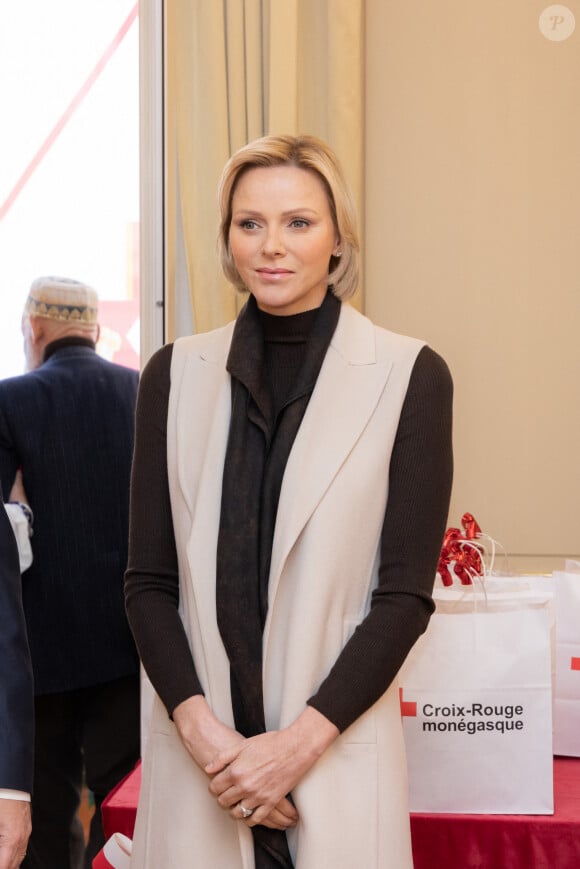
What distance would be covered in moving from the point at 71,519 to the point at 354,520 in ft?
4.76

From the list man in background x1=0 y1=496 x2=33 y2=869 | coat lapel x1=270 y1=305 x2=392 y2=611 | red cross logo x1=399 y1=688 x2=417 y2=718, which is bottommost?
red cross logo x1=399 y1=688 x2=417 y2=718

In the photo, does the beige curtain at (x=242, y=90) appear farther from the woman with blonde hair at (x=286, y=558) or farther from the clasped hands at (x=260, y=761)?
the clasped hands at (x=260, y=761)

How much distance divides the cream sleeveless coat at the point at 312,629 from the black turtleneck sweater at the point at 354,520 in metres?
0.03

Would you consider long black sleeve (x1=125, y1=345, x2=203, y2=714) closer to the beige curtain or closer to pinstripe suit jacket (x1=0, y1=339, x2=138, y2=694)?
pinstripe suit jacket (x1=0, y1=339, x2=138, y2=694)

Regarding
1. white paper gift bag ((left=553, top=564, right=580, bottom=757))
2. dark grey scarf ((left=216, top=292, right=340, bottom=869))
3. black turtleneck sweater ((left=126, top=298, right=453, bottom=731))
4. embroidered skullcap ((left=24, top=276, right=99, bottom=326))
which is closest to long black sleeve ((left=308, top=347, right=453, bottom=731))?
black turtleneck sweater ((left=126, top=298, right=453, bottom=731))

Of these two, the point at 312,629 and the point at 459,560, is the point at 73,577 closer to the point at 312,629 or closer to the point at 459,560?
the point at 459,560

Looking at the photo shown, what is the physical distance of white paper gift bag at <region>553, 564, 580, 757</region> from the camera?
6.84 feet

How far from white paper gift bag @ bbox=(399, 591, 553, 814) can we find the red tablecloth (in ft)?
0.09

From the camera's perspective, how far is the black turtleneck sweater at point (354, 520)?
4.85 feet

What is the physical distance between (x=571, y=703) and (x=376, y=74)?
181cm

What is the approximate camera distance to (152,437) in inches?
64.6

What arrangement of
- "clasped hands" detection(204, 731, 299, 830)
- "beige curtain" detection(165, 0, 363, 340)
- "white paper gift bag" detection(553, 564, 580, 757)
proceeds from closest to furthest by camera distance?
"clasped hands" detection(204, 731, 299, 830), "white paper gift bag" detection(553, 564, 580, 757), "beige curtain" detection(165, 0, 363, 340)

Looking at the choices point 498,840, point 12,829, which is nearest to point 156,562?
point 12,829

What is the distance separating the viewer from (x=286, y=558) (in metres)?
1.50
